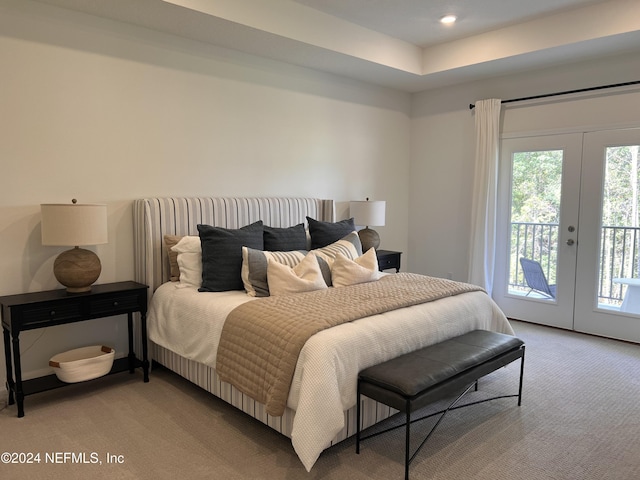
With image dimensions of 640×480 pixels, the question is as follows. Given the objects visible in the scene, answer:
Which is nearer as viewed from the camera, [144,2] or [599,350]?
[144,2]

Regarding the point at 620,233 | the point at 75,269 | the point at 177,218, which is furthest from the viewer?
the point at 620,233

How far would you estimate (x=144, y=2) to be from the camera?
10.4 ft

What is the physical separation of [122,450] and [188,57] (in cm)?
300

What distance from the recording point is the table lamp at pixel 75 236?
9.76ft

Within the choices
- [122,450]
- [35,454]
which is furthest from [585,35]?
[35,454]

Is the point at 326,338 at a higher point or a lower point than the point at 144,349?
higher

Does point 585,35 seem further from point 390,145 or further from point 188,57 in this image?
point 188,57

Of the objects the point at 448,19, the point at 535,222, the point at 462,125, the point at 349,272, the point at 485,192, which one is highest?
the point at 448,19

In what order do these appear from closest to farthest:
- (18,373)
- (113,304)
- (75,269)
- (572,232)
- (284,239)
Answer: (18,373)
(75,269)
(113,304)
(284,239)
(572,232)

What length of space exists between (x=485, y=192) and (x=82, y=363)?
4206 mm

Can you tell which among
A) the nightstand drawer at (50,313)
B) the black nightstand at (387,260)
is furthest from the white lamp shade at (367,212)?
the nightstand drawer at (50,313)

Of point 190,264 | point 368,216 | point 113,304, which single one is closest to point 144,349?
point 113,304

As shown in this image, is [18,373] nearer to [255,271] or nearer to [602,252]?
[255,271]

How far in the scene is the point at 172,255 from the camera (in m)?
3.64
